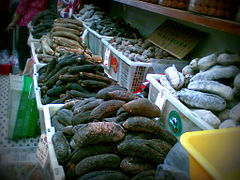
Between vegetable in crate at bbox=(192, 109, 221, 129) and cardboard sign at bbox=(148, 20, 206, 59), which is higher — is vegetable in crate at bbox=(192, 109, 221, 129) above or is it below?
below

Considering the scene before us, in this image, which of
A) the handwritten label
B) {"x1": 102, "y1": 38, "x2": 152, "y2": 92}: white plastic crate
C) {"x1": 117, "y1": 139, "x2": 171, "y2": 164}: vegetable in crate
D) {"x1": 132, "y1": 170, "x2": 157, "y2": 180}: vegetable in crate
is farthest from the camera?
the handwritten label

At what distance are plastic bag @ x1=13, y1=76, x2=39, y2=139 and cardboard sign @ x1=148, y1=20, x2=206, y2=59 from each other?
135cm

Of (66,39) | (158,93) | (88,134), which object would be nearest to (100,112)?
(88,134)

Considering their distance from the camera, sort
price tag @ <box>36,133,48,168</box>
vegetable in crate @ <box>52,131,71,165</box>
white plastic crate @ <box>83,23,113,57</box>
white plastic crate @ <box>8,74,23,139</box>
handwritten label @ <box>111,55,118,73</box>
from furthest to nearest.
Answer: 1. white plastic crate @ <box>83,23,113,57</box>
2. white plastic crate @ <box>8,74,23,139</box>
3. handwritten label @ <box>111,55,118,73</box>
4. price tag @ <box>36,133,48,168</box>
5. vegetable in crate @ <box>52,131,71,165</box>

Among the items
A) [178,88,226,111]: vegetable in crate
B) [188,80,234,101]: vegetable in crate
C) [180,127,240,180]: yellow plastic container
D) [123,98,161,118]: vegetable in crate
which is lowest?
[123,98,161,118]: vegetable in crate

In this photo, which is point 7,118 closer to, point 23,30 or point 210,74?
point 210,74

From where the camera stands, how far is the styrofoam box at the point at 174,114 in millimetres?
1030

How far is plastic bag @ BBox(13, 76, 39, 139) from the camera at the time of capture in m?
2.24

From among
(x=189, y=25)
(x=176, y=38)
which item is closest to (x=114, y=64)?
(x=176, y=38)

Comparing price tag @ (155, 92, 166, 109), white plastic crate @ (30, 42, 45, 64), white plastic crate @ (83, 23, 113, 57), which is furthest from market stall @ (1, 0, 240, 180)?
white plastic crate @ (83, 23, 113, 57)

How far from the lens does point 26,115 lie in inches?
91.4

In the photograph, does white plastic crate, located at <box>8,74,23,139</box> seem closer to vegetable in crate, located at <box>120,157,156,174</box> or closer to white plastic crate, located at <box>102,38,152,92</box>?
white plastic crate, located at <box>102,38,152,92</box>

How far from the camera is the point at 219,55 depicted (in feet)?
4.03

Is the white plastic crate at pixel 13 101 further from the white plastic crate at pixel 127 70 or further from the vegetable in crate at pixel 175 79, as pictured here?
the vegetable in crate at pixel 175 79
